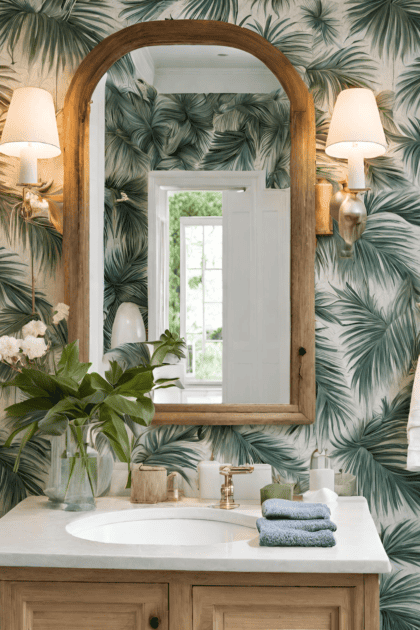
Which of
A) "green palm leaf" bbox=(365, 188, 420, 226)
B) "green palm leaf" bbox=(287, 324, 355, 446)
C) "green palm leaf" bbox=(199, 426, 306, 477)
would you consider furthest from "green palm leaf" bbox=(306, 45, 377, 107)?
"green palm leaf" bbox=(199, 426, 306, 477)

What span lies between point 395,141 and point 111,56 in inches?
35.7

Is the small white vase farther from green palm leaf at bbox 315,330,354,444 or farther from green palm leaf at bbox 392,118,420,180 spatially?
green palm leaf at bbox 392,118,420,180

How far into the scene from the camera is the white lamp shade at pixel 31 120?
73.0 inches

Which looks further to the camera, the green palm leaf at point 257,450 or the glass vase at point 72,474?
the green palm leaf at point 257,450

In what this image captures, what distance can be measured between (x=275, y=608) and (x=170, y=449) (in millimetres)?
679

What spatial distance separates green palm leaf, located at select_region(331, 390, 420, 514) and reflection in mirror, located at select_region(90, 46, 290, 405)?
10.4 inches

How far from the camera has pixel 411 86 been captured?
77.2 inches

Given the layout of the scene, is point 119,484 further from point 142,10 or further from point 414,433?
point 142,10

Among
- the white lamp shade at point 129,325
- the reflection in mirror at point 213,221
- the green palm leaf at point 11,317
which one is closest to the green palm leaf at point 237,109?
the reflection in mirror at point 213,221

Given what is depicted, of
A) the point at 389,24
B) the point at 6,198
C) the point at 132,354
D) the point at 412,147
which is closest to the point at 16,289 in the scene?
the point at 6,198

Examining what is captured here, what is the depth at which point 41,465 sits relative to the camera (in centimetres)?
201

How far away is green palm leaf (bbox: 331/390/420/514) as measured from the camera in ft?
6.30

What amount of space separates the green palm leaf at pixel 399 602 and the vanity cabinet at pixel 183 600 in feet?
1.88

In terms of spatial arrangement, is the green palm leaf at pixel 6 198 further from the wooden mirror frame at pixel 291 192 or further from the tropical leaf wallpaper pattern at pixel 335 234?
the tropical leaf wallpaper pattern at pixel 335 234
